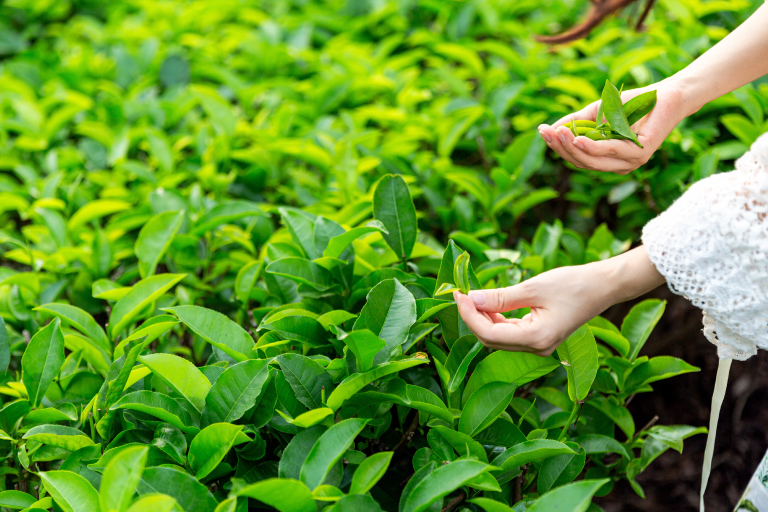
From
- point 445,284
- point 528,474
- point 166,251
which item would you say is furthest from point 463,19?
point 528,474

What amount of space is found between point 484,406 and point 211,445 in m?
0.47

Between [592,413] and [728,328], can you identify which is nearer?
[728,328]

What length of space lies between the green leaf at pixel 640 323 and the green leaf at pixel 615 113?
442 millimetres

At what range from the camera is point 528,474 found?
1.14 meters

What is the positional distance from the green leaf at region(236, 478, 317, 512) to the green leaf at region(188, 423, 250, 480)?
12 centimetres

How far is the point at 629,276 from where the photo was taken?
2.98 feet

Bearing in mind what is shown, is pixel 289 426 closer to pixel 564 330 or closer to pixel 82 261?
pixel 564 330

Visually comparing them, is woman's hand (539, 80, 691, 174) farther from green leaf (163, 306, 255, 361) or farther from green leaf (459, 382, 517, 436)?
green leaf (163, 306, 255, 361)

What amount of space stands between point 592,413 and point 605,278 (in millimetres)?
514

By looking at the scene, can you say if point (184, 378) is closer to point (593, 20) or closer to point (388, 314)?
point (388, 314)

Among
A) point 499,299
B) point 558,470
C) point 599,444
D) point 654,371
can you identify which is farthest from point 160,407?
point 654,371

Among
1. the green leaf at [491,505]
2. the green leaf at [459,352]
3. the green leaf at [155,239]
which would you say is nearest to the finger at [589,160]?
the green leaf at [459,352]

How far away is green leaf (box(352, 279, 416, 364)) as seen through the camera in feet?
3.41

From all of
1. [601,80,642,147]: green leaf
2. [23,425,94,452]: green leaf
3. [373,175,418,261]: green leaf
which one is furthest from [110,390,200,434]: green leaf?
[601,80,642,147]: green leaf
